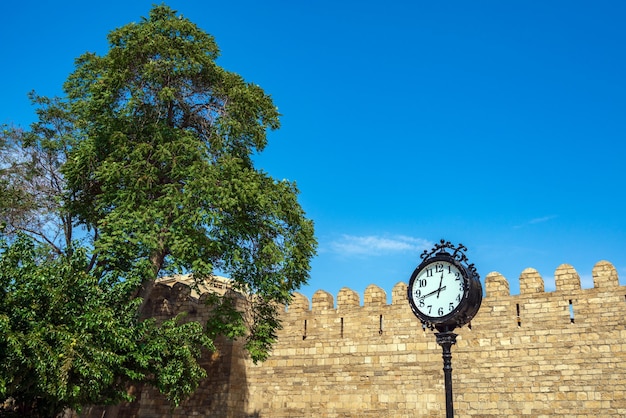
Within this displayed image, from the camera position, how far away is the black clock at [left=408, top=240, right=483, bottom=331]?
6273 millimetres

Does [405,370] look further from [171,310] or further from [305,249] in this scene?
[171,310]

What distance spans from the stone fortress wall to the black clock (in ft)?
25.1

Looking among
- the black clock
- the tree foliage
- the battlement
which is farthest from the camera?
the battlement

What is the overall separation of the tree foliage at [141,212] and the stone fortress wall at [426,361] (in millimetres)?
1607

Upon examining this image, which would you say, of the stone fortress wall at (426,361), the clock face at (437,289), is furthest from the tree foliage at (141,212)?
the clock face at (437,289)

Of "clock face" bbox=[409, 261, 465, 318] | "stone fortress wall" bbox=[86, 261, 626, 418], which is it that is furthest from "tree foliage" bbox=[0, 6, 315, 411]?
"clock face" bbox=[409, 261, 465, 318]

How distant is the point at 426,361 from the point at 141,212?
7.60m

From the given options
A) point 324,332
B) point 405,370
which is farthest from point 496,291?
point 324,332

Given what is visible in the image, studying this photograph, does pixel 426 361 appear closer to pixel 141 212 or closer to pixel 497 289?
pixel 497 289

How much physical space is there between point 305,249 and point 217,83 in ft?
16.2

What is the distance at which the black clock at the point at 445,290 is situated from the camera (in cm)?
627

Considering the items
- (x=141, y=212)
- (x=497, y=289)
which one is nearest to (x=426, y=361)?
(x=497, y=289)

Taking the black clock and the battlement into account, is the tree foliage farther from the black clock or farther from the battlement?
the black clock

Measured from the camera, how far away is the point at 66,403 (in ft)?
39.2
